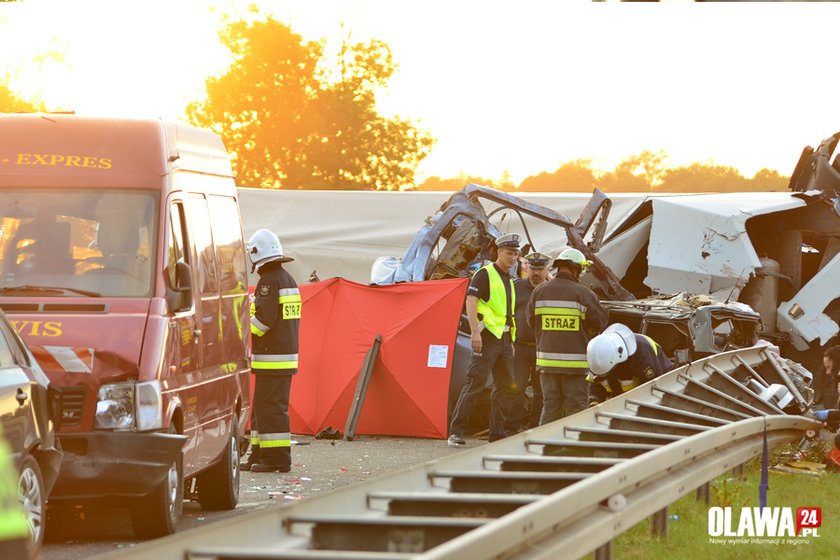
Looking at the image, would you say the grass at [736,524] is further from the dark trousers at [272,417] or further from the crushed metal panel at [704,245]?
the crushed metal panel at [704,245]

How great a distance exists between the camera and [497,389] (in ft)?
51.4

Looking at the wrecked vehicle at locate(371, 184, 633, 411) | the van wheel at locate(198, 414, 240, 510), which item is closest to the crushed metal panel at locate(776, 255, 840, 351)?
the wrecked vehicle at locate(371, 184, 633, 411)

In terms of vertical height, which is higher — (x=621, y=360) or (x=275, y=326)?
(x=275, y=326)

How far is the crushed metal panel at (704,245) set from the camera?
18.1 metres

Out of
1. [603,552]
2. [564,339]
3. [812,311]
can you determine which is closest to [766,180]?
[812,311]

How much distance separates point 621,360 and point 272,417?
2859mm

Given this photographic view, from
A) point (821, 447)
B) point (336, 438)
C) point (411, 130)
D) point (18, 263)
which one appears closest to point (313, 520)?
point (18, 263)

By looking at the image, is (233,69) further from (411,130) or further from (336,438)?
(336,438)

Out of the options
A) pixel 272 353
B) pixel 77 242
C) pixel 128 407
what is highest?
pixel 77 242

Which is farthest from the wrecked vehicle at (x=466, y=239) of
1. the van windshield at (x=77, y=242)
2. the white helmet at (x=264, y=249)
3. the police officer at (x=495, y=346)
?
the van windshield at (x=77, y=242)

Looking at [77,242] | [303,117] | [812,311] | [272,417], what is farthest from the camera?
[303,117]

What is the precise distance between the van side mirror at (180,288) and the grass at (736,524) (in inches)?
112

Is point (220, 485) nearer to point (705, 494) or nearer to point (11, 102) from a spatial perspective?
point (705, 494)

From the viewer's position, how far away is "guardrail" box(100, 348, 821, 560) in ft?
17.3
